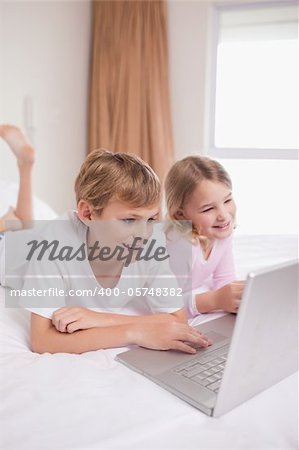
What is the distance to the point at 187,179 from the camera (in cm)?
140

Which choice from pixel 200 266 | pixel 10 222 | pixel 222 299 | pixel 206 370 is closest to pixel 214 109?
pixel 10 222

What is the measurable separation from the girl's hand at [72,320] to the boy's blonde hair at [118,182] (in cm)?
23

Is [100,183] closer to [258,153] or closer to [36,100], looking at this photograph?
[36,100]

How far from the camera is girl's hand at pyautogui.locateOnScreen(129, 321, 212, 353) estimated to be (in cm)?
92

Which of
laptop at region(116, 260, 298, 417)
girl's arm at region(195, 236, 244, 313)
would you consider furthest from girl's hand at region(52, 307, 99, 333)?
girl's arm at region(195, 236, 244, 313)

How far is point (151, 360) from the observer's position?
875 millimetres

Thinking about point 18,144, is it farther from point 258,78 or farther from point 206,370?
point 258,78

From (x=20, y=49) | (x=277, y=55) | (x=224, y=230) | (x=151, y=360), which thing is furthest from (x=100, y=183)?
(x=277, y=55)

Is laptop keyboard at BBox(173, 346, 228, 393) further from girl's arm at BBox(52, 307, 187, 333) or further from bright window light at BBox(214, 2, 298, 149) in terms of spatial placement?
bright window light at BBox(214, 2, 298, 149)

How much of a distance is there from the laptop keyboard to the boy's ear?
1.34ft

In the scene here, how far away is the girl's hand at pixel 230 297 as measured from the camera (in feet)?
3.86

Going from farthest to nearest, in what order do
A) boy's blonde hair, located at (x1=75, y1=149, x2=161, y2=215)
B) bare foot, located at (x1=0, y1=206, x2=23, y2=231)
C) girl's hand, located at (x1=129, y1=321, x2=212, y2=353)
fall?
bare foot, located at (x1=0, y1=206, x2=23, y2=231)
boy's blonde hair, located at (x1=75, y1=149, x2=161, y2=215)
girl's hand, located at (x1=129, y1=321, x2=212, y2=353)

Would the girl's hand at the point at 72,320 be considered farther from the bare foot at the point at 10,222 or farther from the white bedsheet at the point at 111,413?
the bare foot at the point at 10,222

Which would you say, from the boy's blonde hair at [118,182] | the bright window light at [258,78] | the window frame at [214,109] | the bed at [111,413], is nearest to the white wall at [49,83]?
the window frame at [214,109]
